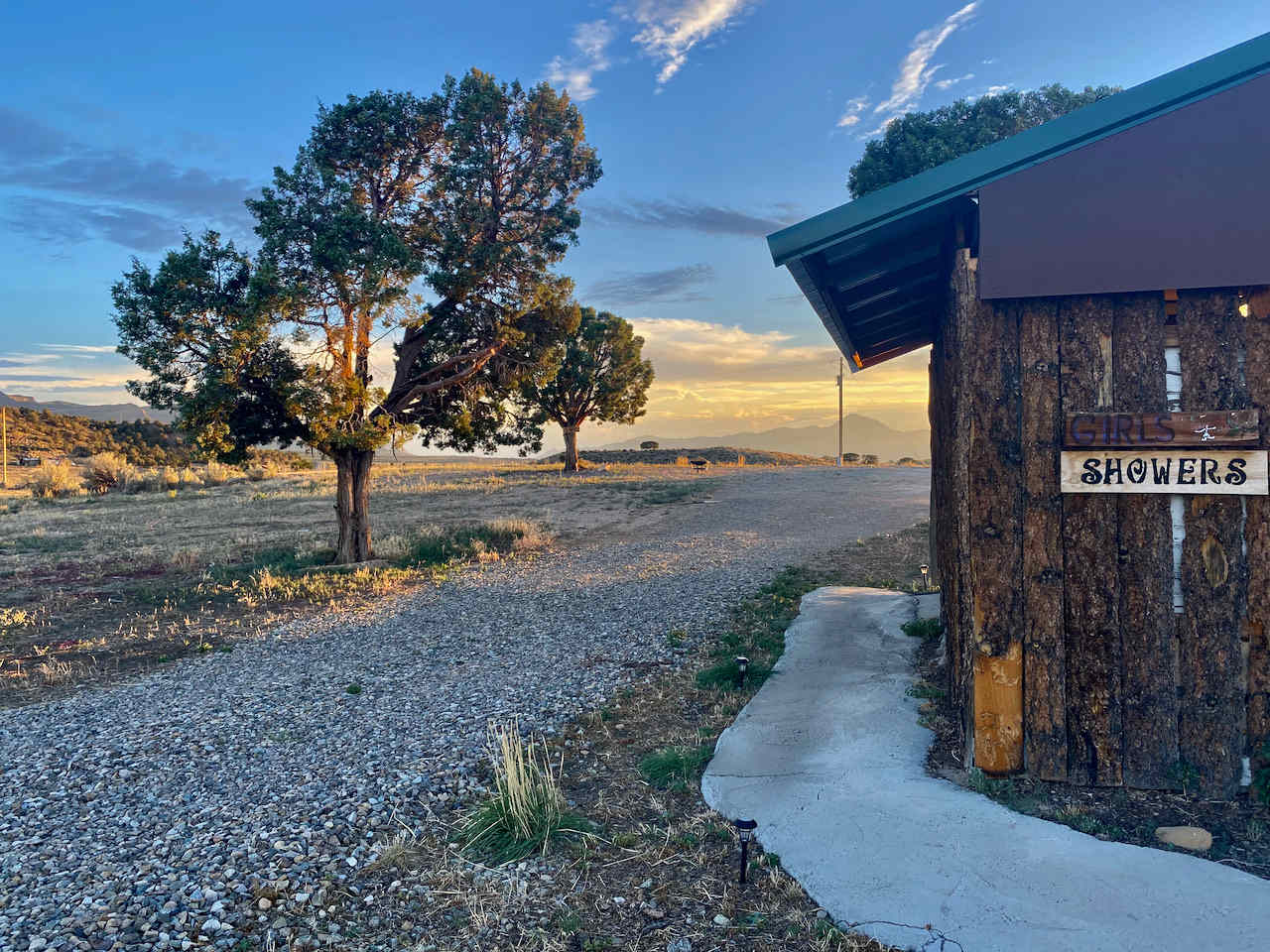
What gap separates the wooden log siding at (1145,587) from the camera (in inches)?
173

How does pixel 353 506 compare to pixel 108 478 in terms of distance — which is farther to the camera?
pixel 108 478

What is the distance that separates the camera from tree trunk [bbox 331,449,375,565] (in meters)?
15.0

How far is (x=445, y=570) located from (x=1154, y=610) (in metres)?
12.3

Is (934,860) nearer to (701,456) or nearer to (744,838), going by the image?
(744,838)

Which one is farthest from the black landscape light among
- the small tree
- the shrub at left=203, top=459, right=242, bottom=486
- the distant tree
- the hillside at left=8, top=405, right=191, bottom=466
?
the hillside at left=8, top=405, right=191, bottom=466

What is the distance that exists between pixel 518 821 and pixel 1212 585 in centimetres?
423

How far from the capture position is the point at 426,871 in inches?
167

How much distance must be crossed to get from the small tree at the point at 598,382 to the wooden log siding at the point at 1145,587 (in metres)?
33.9

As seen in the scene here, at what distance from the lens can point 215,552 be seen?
16.8m

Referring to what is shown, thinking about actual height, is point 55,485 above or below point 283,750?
above

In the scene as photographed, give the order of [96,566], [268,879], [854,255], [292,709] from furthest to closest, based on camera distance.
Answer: [96,566] < [292,709] < [854,255] < [268,879]

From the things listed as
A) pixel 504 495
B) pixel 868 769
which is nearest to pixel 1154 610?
pixel 868 769

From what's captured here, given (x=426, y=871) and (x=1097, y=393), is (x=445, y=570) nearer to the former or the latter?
(x=426, y=871)

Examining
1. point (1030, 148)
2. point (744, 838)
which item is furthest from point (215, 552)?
point (1030, 148)
